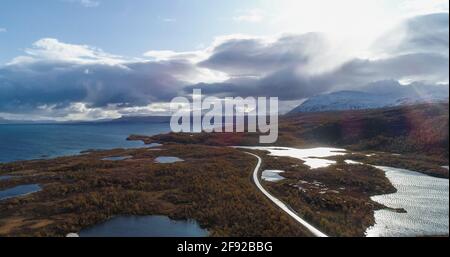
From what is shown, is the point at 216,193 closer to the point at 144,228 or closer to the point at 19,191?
the point at 144,228

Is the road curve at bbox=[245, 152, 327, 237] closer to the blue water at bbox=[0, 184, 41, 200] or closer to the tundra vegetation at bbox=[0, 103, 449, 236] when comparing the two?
the tundra vegetation at bbox=[0, 103, 449, 236]

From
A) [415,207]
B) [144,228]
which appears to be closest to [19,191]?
[144,228]

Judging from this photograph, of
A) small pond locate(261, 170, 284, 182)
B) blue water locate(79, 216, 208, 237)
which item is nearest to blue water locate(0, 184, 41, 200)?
blue water locate(79, 216, 208, 237)

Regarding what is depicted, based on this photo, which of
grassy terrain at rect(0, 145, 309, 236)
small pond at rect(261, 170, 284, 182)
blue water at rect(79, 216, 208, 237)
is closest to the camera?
blue water at rect(79, 216, 208, 237)

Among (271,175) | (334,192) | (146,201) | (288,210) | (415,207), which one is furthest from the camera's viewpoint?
(271,175)

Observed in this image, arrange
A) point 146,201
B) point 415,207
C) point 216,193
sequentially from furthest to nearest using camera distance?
point 216,193, point 146,201, point 415,207
